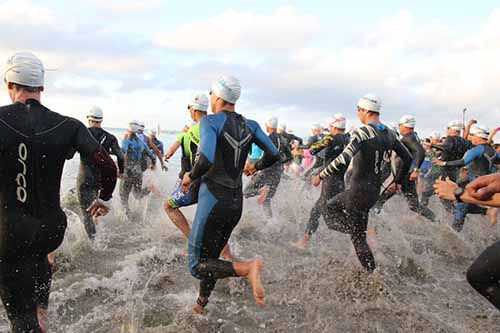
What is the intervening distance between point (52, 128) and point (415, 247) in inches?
265

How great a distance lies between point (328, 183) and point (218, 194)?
3.55 meters

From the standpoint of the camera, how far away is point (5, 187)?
2.74 m

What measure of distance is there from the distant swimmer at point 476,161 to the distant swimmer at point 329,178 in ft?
6.39

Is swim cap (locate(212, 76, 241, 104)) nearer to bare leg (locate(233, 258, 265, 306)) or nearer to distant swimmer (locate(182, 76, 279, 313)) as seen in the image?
distant swimmer (locate(182, 76, 279, 313))

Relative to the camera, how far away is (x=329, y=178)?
23.2 feet

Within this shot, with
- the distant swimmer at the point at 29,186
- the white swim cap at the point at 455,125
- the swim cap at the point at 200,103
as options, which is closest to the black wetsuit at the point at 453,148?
the white swim cap at the point at 455,125

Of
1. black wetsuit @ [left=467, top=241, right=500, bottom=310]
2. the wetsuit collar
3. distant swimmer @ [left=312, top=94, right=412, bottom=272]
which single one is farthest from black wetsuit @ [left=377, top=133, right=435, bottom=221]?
black wetsuit @ [left=467, top=241, right=500, bottom=310]

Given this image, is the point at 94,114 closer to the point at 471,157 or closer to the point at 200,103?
the point at 200,103

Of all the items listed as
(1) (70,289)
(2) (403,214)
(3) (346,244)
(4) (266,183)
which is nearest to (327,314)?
(1) (70,289)

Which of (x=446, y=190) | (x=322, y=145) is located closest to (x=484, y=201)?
(x=446, y=190)

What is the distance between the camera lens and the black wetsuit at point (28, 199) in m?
2.73

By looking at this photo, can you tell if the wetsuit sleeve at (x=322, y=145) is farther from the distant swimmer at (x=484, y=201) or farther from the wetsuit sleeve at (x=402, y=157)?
the distant swimmer at (x=484, y=201)

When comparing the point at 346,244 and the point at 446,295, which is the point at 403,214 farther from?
the point at 446,295

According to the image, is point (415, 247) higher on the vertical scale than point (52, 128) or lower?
lower
